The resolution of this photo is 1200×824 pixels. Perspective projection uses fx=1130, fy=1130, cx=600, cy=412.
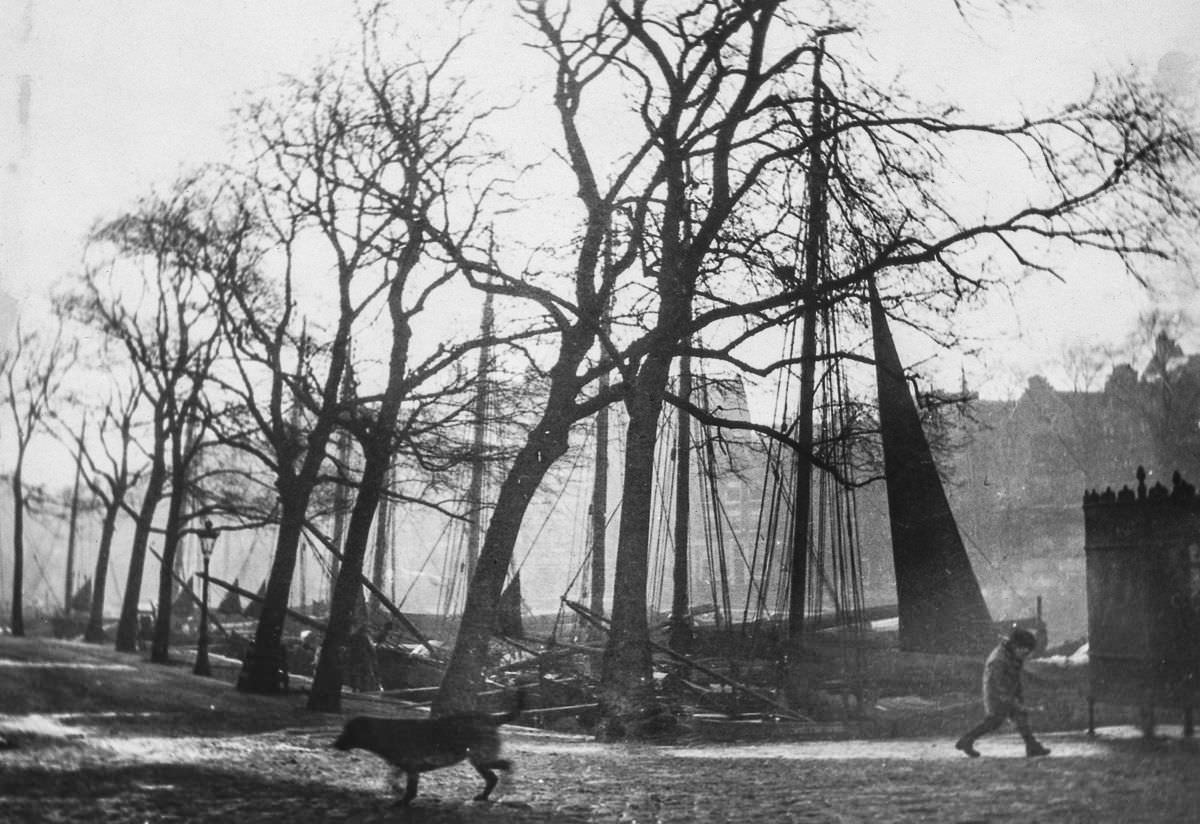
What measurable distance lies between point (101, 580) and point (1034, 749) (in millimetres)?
10687

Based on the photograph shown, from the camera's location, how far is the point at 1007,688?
15.9ft

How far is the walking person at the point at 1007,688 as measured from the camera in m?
4.82

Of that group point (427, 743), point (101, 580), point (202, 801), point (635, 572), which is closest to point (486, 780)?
point (427, 743)

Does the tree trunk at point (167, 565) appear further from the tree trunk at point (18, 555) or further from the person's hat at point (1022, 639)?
the person's hat at point (1022, 639)

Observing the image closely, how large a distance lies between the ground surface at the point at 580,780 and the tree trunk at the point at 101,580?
4.46 metres

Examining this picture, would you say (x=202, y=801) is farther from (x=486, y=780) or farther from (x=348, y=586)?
(x=348, y=586)

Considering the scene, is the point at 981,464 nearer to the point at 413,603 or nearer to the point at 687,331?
the point at 687,331

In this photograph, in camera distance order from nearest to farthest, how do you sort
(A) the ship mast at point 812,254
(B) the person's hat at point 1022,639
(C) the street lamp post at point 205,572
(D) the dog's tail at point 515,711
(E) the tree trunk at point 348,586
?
(B) the person's hat at point 1022,639
(D) the dog's tail at point 515,711
(A) the ship mast at point 812,254
(E) the tree trunk at point 348,586
(C) the street lamp post at point 205,572

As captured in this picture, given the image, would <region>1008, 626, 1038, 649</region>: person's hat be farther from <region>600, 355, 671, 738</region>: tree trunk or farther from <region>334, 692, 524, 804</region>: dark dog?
<region>600, 355, 671, 738</region>: tree trunk

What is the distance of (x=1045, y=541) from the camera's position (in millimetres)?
5223

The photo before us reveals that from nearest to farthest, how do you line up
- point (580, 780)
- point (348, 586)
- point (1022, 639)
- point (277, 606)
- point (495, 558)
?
point (1022, 639)
point (580, 780)
point (495, 558)
point (348, 586)
point (277, 606)

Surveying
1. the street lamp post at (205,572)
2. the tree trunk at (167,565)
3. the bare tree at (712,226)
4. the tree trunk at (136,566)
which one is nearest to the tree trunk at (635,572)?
the bare tree at (712,226)

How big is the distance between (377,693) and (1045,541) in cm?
451

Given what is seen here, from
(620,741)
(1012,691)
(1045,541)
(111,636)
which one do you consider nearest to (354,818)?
(620,741)
